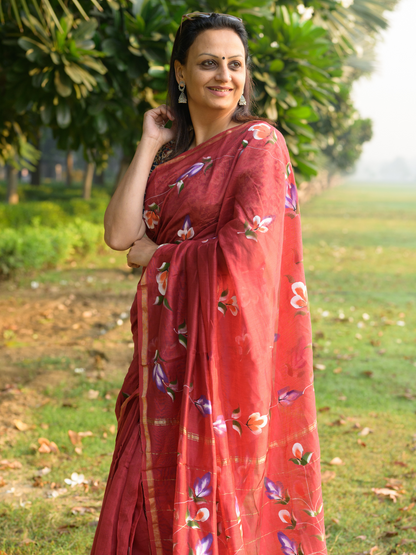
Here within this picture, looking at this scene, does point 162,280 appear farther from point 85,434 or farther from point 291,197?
point 85,434

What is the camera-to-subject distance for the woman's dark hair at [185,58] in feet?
6.11

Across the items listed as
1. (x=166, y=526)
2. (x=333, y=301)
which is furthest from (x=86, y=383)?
(x=333, y=301)

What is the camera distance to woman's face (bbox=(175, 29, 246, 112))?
1839 mm

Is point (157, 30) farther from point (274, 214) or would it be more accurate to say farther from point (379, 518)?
point (379, 518)

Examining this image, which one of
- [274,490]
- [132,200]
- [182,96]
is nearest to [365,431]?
[274,490]

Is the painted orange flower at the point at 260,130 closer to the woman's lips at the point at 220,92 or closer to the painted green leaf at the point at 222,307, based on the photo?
the woman's lips at the point at 220,92

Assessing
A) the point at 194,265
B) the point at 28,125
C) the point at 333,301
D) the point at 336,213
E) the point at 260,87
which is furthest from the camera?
the point at 336,213

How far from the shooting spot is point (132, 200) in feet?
6.41

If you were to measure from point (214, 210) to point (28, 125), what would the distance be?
16.2 ft

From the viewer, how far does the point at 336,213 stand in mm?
23672

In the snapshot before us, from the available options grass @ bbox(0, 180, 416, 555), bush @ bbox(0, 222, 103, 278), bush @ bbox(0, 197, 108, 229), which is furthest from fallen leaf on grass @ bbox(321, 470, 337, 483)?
bush @ bbox(0, 197, 108, 229)

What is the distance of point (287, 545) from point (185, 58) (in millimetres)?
1734

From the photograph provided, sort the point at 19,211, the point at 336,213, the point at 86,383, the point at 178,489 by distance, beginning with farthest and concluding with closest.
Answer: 1. the point at 336,213
2. the point at 19,211
3. the point at 86,383
4. the point at 178,489

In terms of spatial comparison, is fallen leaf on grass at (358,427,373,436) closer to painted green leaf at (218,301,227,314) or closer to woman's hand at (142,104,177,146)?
painted green leaf at (218,301,227,314)
